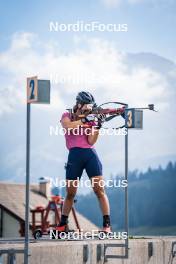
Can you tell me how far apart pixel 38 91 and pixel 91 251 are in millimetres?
2865

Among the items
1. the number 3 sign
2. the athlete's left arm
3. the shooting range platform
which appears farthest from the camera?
the athlete's left arm

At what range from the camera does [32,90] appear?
6.71m

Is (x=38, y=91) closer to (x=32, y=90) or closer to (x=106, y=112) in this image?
(x=32, y=90)

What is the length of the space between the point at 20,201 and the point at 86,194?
241 ft

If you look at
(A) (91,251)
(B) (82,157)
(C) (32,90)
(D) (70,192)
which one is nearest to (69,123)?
(B) (82,157)

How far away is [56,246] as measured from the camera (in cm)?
820

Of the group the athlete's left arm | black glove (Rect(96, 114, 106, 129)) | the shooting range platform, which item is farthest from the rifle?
the shooting range platform

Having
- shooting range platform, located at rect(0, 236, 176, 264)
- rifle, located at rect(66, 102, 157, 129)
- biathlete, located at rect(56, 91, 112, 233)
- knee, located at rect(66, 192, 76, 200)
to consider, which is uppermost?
rifle, located at rect(66, 102, 157, 129)

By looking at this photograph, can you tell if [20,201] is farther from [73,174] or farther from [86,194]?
[86,194]

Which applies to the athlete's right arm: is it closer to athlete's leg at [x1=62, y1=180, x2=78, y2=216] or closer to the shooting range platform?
athlete's leg at [x1=62, y1=180, x2=78, y2=216]

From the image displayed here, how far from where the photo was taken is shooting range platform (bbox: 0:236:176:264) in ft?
25.6

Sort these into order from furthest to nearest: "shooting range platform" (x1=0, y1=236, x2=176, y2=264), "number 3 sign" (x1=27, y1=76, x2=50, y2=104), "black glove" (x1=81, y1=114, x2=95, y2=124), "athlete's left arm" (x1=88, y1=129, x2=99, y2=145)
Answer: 1. "athlete's left arm" (x1=88, y1=129, x2=99, y2=145)
2. "black glove" (x1=81, y1=114, x2=95, y2=124)
3. "shooting range platform" (x1=0, y1=236, x2=176, y2=264)
4. "number 3 sign" (x1=27, y1=76, x2=50, y2=104)

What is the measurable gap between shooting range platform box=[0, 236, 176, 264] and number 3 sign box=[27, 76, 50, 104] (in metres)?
1.58

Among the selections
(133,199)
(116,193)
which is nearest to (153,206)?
(133,199)
